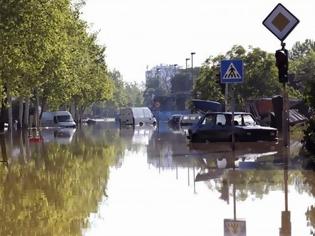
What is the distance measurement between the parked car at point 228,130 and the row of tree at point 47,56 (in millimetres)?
7624

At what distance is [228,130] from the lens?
25.5 metres

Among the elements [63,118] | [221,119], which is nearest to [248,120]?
[221,119]

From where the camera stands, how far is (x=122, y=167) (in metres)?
17.4

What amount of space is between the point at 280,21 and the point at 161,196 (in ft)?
32.9

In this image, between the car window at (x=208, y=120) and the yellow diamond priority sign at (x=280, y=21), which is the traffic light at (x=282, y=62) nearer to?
the yellow diamond priority sign at (x=280, y=21)

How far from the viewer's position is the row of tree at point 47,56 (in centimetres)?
2503

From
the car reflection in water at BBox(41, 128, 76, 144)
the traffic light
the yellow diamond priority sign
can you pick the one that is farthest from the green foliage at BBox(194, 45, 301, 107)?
the yellow diamond priority sign

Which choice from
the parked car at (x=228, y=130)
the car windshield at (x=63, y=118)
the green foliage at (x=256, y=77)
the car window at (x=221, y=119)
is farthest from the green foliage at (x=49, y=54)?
the green foliage at (x=256, y=77)

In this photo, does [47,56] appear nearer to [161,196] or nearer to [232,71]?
[232,71]

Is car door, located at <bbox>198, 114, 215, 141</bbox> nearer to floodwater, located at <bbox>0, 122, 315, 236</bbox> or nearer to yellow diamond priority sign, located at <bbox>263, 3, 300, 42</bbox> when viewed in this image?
floodwater, located at <bbox>0, 122, 315, 236</bbox>

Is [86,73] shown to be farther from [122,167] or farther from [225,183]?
[225,183]

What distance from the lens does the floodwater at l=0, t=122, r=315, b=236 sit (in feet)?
29.8

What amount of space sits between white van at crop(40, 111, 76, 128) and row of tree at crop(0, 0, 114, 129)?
1.65 m

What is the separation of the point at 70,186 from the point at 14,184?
53.6 inches
